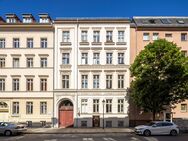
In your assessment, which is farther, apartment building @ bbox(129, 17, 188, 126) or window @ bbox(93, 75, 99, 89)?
window @ bbox(93, 75, 99, 89)

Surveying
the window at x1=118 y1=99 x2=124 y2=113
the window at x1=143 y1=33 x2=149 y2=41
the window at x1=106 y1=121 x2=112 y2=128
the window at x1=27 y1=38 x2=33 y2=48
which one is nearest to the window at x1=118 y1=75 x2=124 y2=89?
the window at x1=118 y1=99 x2=124 y2=113

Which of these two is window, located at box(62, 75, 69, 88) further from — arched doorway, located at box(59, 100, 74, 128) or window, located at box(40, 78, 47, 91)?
window, located at box(40, 78, 47, 91)

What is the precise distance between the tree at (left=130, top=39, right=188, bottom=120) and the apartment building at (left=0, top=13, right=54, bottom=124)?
14392 mm

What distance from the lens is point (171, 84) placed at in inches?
1981

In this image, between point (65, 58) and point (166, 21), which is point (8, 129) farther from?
point (166, 21)

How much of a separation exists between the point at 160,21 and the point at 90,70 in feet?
44.5

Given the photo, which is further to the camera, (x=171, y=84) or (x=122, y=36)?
(x=122, y=36)

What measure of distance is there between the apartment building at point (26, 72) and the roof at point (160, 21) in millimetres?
13661

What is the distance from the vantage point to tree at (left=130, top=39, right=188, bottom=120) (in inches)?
1961

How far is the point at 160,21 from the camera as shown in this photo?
59406 mm

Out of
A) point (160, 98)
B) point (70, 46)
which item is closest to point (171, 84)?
point (160, 98)

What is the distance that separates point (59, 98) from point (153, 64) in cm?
1520

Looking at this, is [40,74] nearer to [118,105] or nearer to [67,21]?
[67,21]

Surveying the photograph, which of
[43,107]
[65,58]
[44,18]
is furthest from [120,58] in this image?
[43,107]
